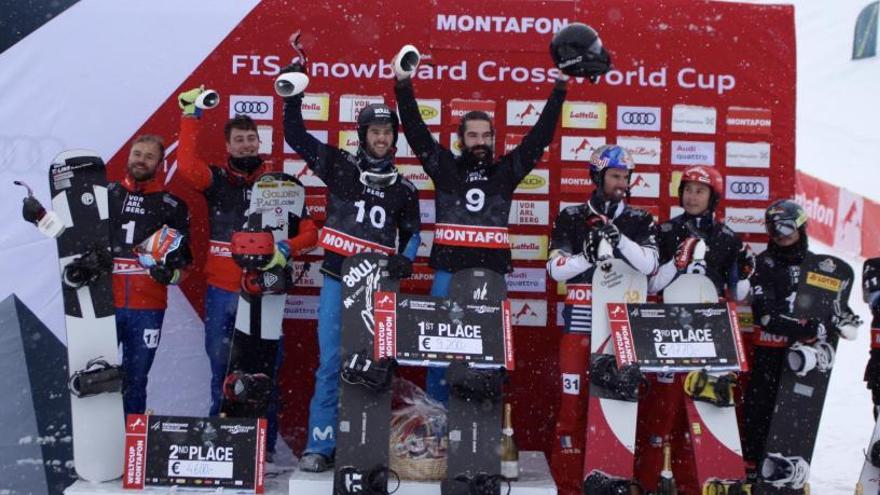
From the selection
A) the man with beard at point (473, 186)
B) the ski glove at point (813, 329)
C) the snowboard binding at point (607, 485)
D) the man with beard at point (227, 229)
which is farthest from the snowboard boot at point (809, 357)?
the man with beard at point (227, 229)

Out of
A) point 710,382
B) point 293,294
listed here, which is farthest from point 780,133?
point 293,294

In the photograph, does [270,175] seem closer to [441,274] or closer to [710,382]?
[441,274]

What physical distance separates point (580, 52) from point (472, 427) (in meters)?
1.94

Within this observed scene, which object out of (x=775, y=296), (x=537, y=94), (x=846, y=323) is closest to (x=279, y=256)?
(x=537, y=94)

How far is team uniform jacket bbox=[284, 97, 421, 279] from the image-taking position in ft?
15.6

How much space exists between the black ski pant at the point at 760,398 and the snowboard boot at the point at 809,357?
0.23 m

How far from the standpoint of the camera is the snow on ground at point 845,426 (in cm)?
592

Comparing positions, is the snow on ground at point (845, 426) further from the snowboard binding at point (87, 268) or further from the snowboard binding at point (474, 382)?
the snowboard binding at point (87, 268)

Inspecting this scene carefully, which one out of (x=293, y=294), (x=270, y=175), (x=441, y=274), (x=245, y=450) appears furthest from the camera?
(x=293, y=294)

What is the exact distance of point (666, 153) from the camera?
18.6 feet

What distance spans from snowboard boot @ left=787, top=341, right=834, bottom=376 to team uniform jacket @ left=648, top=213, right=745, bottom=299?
47cm

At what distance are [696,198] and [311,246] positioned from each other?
2.18m

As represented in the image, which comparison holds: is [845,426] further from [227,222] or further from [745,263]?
[227,222]

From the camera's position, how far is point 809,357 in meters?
4.86
